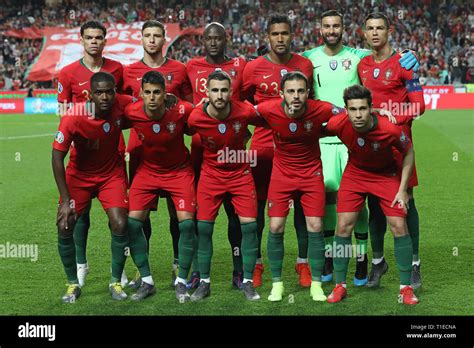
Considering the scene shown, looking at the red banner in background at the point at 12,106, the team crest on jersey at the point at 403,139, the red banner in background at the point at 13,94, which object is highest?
the team crest on jersey at the point at 403,139

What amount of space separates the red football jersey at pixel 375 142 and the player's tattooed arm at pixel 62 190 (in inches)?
80.4

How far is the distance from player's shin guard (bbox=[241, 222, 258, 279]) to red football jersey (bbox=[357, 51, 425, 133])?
148cm

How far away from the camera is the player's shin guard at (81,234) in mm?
6500

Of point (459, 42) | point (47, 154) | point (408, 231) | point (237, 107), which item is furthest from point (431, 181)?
point (459, 42)

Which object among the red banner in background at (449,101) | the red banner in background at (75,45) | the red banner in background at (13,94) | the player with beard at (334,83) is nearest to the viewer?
the player with beard at (334,83)

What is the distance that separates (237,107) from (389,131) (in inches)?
46.3

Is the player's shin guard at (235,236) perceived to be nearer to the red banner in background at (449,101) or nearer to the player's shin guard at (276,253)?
the player's shin guard at (276,253)

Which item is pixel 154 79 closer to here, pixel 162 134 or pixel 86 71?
pixel 162 134

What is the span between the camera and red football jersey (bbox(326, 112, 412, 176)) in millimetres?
5605

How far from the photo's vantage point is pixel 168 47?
35344 mm

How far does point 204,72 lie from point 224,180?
3.29 feet

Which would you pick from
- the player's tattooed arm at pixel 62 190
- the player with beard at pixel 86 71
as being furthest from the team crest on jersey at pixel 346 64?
the player's tattooed arm at pixel 62 190

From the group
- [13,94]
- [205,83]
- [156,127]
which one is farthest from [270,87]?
[13,94]

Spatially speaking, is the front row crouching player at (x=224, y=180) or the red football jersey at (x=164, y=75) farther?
the red football jersey at (x=164, y=75)
